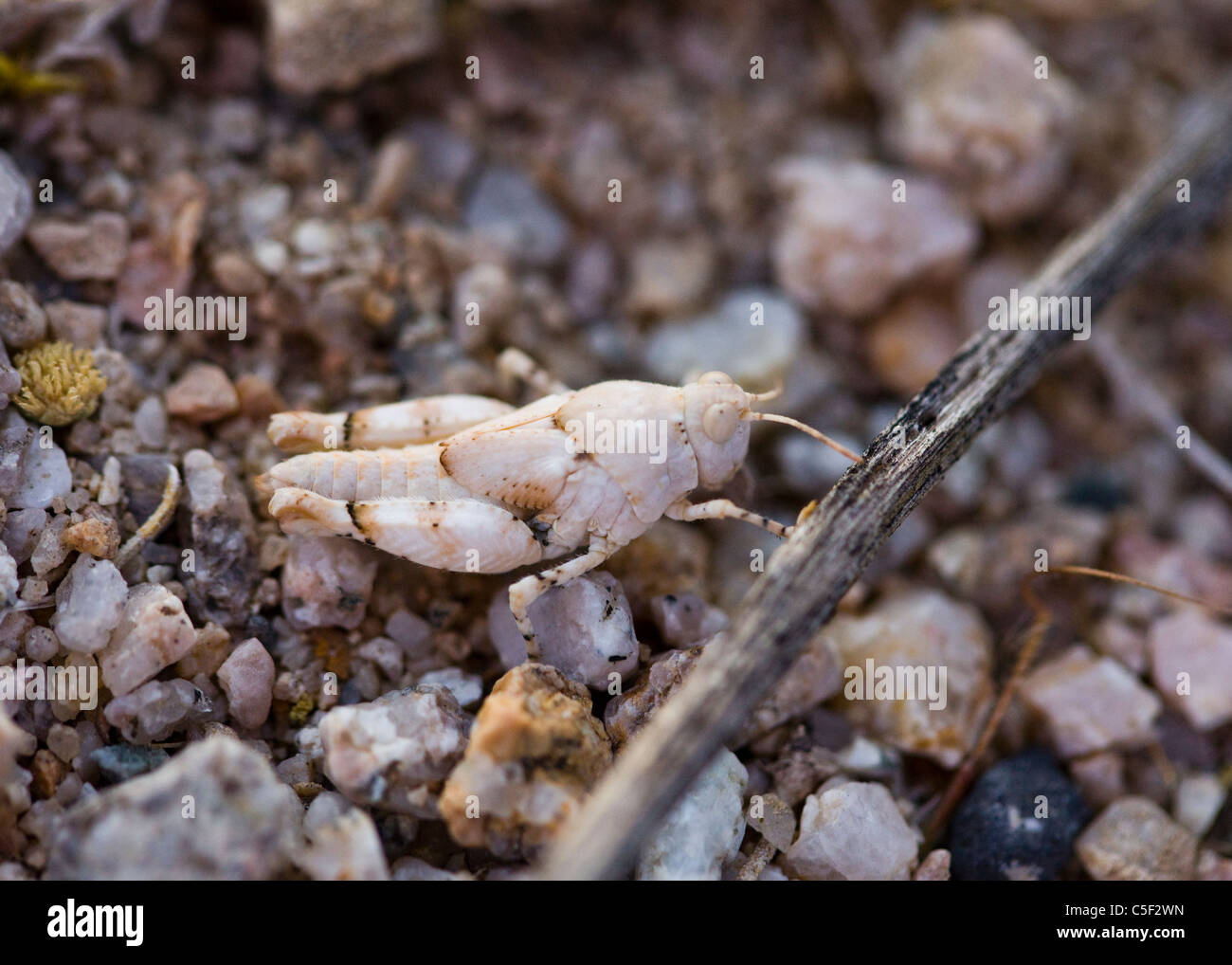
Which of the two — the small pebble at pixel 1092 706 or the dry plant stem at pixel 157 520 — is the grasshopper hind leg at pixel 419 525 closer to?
the dry plant stem at pixel 157 520

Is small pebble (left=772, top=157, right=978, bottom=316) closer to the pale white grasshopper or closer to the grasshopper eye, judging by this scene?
the pale white grasshopper

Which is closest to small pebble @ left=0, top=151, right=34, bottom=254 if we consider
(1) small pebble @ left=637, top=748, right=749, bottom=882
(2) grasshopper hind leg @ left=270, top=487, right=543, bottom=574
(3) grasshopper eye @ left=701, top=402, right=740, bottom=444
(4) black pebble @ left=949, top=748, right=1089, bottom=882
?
(2) grasshopper hind leg @ left=270, top=487, right=543, bottom=574

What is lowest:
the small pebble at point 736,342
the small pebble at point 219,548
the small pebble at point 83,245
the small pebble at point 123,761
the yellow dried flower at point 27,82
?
the small pebble at point 123,761

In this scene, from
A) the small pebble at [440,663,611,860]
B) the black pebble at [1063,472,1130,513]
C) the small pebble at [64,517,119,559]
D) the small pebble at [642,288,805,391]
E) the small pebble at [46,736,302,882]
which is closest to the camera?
the small pebble at [46,736,302,882]

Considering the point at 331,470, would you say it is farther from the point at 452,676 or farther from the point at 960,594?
the point at 960,594

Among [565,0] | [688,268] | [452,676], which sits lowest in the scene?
[452,676]

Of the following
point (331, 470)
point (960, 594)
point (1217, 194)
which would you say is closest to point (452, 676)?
point (331, 470)

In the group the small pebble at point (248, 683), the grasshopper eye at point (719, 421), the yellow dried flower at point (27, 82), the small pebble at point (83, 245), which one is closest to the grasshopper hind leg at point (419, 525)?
the small pebble at point (248, 683)
